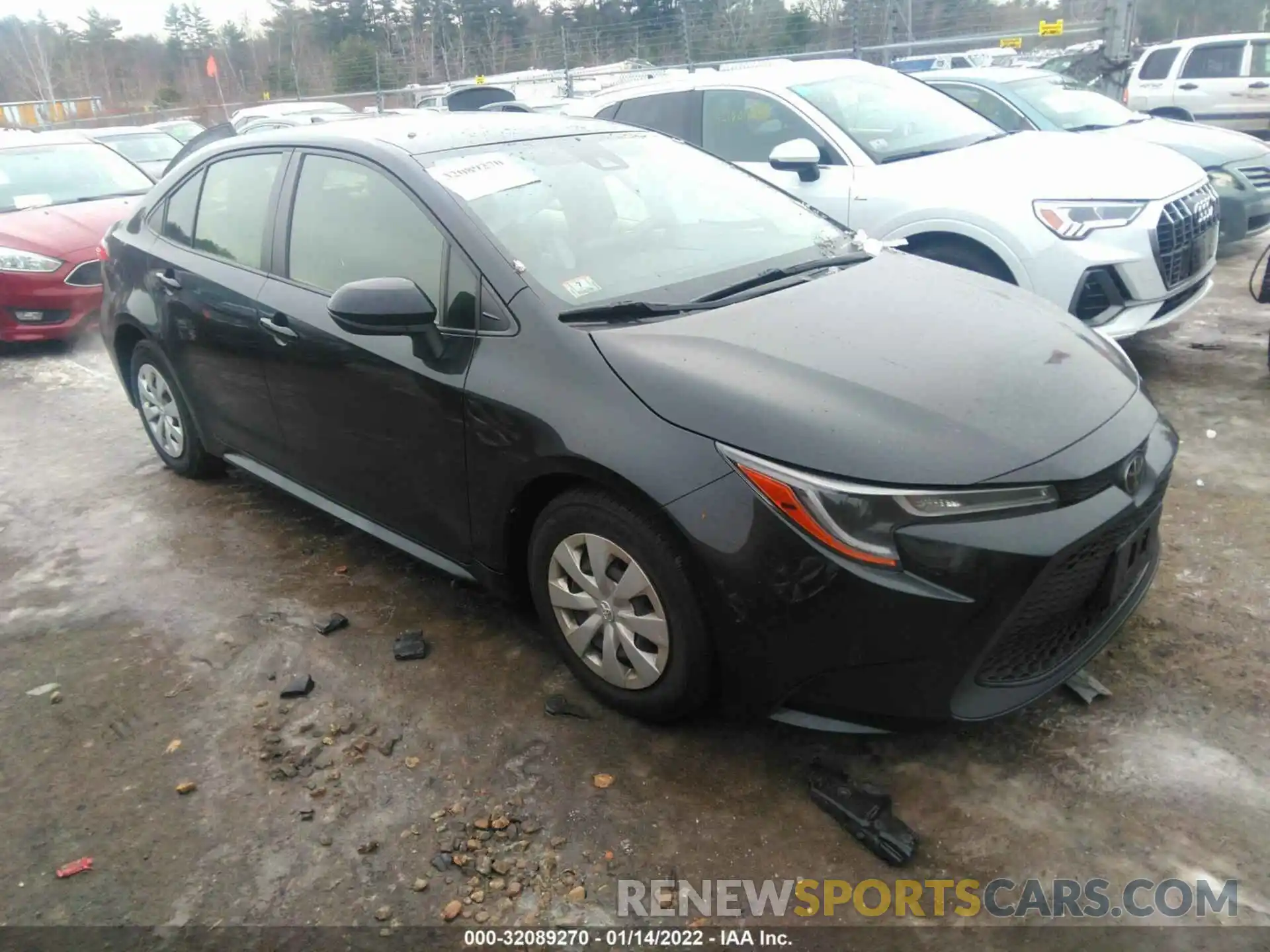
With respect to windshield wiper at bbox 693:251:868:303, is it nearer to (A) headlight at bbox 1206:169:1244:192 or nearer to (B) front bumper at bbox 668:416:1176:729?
(B) front bumper at bbox 668:416:1176:729

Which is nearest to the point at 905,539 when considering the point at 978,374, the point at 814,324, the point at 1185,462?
the point at 978,374

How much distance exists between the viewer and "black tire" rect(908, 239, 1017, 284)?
5.09m

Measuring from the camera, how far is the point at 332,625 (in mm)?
3521

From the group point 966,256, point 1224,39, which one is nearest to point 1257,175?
point 966,256

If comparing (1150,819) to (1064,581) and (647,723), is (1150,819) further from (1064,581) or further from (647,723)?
(647,723)

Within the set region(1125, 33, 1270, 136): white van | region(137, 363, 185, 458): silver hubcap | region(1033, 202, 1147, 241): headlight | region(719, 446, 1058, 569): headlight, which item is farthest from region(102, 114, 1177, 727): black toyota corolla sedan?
region(1125, 33, 1270, 136): white van

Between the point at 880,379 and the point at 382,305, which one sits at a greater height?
the point at 382,305

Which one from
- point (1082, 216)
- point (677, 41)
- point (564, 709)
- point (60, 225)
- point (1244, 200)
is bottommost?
point (564, 709)

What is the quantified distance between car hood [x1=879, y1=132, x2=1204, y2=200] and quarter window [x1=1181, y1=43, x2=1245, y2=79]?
29.4ft

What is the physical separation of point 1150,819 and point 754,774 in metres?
1.00

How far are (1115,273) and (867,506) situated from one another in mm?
3380

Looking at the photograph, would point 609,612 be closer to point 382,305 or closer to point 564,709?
point 564,709

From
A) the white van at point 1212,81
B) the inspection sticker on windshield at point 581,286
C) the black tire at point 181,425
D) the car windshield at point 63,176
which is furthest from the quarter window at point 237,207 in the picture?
the white van at point 1212,81

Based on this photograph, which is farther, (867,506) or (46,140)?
(46,140)
